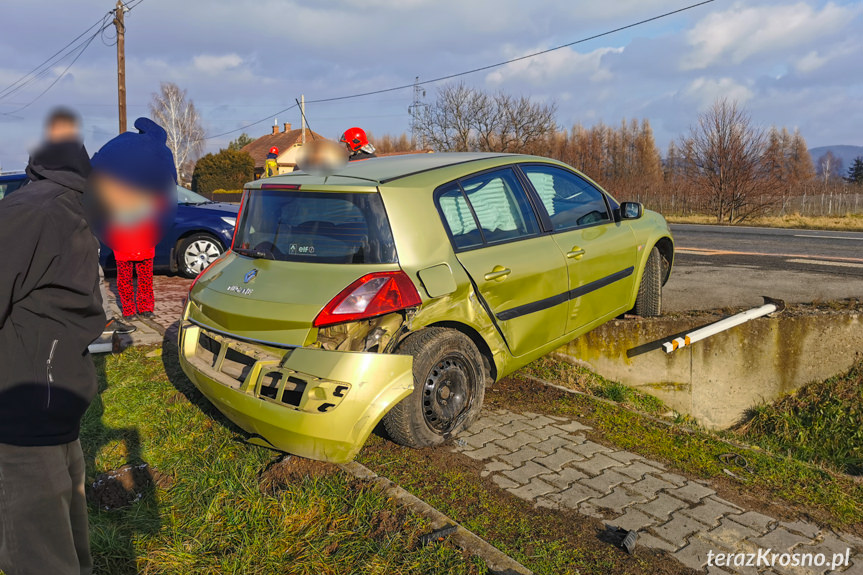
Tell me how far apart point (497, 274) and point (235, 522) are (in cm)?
201

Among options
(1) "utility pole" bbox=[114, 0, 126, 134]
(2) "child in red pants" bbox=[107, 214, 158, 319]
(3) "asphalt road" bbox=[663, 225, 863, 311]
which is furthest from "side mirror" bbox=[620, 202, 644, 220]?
(1) "utility pole" bbox=[114, 0, 126, 134]

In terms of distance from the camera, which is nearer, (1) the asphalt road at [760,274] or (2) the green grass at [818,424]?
(2) the green grass at [818,424]

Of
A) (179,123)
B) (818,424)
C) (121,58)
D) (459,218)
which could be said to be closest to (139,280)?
(459,218)

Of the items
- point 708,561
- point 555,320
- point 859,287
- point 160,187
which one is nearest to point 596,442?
point 555,320

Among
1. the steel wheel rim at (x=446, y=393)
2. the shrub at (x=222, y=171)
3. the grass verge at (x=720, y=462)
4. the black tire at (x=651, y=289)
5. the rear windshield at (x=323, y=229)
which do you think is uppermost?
the shrub at (x=222, y=171)

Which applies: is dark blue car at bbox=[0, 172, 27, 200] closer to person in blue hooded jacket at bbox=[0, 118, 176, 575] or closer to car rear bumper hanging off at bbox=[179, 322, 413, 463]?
car rear bumper hanging off at bbox=[179, 322, 413, 463]

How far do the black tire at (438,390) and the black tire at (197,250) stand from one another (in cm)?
642

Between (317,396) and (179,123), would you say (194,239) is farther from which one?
(179,123)

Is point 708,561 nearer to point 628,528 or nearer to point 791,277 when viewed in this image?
point 628,528

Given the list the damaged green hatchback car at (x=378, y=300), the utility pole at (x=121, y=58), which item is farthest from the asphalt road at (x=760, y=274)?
the utility pole at (x=121, y=58)

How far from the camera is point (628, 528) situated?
3.13 metres

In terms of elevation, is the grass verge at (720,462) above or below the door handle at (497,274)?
below

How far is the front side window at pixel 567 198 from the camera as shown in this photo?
4.77 m

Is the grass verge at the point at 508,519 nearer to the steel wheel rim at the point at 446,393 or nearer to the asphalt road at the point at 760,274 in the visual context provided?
the steel wheel rim at the point at 446,393
